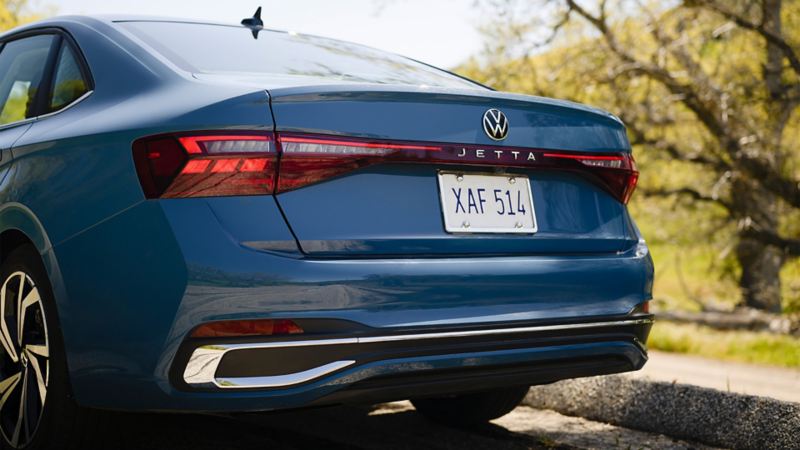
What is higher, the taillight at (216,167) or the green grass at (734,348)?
the taillight at (216,167)

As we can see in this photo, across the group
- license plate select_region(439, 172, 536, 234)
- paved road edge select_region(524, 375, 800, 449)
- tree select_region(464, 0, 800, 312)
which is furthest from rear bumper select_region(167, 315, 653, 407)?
tree select_region(464, 0, 800, 312)

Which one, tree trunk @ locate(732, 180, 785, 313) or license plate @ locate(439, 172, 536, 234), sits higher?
license plate @ locate(439, 172, 536, 234)

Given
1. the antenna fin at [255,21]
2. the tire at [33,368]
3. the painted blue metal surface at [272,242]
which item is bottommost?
the tire at [33,368]

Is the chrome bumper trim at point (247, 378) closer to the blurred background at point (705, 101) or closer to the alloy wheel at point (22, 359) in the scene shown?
the alloy wheel at point (22, 359)

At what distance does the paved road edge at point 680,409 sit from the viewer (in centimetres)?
363

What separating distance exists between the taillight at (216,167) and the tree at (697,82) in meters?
10.1

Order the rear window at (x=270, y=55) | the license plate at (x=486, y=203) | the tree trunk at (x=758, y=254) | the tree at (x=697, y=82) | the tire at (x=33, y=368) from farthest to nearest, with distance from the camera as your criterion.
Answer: the tree trunk at (x=758, y=254)
the tree at (x=697, y=82)
the rear window at (x=270, y=55)
the tire at (x=33, y=368)
the license plate at (x=486, y=203)

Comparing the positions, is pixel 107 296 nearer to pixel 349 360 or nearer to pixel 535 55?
pixel 349 360

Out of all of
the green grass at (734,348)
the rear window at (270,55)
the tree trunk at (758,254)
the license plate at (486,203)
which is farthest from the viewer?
the tree trunk at (758,254)

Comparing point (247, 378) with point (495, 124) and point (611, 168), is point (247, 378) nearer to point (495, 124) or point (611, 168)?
→ point (495, 124)

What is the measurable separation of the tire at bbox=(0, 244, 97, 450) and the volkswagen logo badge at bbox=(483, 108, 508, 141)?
4.68ft

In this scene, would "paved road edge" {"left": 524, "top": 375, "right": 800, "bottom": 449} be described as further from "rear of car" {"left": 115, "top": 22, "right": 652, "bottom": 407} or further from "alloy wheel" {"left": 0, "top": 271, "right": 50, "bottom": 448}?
"alloy wheel" {"left": 0, "top": 271, "right": 50, "bottom": 448}

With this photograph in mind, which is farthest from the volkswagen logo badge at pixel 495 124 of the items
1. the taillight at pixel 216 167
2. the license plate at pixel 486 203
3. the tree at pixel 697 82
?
the tree at pixel 697 82

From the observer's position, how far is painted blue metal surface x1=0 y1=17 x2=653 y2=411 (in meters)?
2.59
